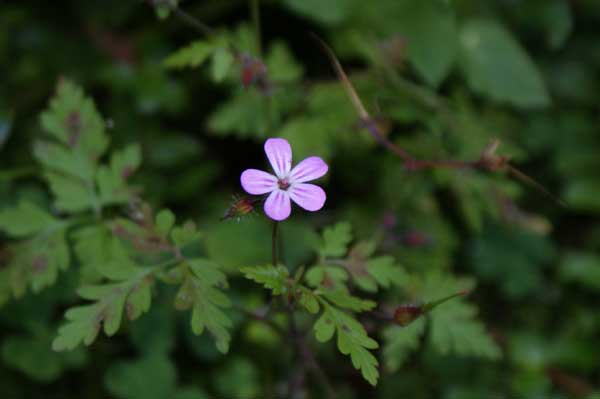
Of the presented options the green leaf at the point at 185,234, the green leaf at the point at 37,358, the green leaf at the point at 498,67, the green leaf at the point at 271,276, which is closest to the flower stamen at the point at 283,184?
the green leaf at the point at 271,276

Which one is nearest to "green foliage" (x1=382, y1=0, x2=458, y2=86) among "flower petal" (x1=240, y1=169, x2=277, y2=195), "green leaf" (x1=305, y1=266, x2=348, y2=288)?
"green leaf" (x1=305, y1=266, x2=348, y2=288)

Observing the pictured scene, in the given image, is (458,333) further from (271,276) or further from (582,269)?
(582,269)

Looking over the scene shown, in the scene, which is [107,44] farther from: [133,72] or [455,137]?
[455,137]

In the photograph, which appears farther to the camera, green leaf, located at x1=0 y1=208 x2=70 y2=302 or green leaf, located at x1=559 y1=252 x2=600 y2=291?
green leaf, located at x1=559 y1=252 x2=600 y2=291

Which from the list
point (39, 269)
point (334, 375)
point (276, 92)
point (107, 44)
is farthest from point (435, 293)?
point (107, 44)

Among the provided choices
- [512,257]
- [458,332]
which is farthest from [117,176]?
[512,257]

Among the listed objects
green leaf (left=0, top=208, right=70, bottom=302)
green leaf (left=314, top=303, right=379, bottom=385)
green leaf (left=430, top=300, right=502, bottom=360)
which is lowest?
green leaf (left=430, top=300, right=502, bottom=360)

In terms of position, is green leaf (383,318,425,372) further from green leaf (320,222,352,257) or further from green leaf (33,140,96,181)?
green leaf (33,140,96,181)
